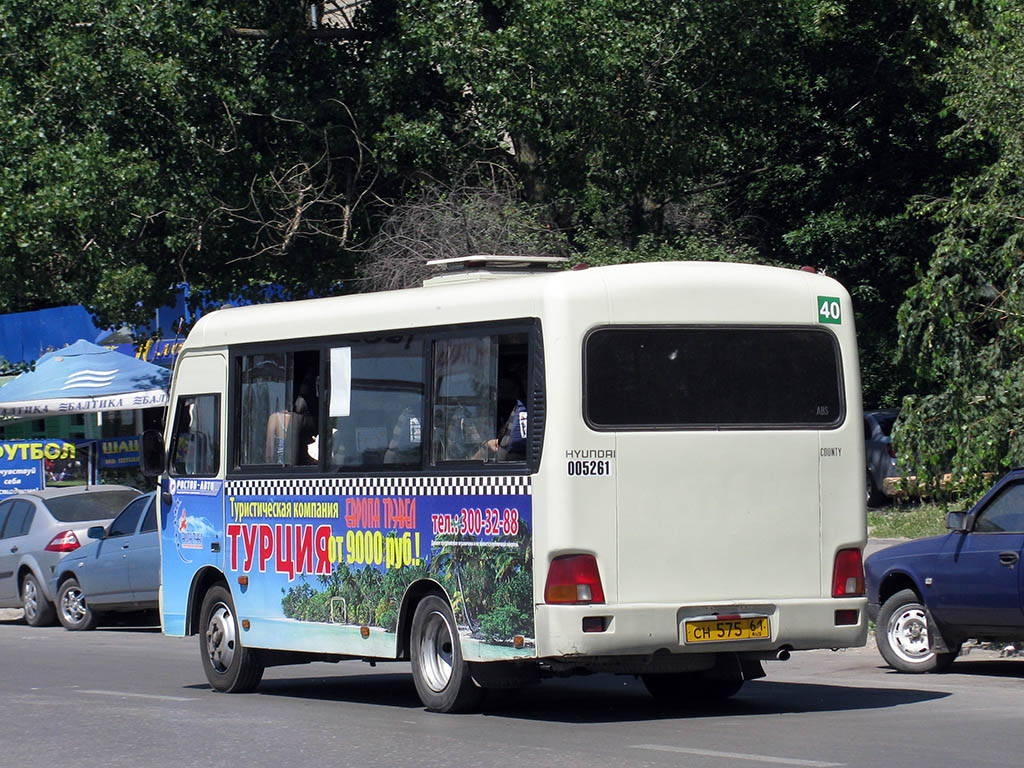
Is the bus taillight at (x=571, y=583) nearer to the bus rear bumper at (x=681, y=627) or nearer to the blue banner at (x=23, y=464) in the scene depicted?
the bus rear bumper at (x=681, y=627)

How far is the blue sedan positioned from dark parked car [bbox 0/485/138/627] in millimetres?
612

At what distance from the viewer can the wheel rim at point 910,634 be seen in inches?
521

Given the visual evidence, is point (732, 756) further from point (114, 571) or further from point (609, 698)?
point (114, 571)

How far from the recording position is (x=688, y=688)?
11617 millimetres

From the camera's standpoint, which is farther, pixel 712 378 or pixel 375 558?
pixel 375 558

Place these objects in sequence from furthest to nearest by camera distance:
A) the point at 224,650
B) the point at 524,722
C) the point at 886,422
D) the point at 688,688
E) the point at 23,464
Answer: the point at 886,422 → the point at 23,464 → the point at 224,650 → the point at 688,688 → the point at 524,722

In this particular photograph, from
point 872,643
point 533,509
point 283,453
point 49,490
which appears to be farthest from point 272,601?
point 49,490

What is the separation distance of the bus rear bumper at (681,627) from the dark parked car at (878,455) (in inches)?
732

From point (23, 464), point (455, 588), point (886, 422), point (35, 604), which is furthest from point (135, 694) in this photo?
point (886, 422)

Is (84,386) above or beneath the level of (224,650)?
above

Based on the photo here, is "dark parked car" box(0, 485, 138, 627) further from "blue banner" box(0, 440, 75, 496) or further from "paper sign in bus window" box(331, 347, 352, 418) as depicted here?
"paper sign in bus window" box(331, 347, 352, 418)

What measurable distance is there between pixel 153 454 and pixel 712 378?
538cm

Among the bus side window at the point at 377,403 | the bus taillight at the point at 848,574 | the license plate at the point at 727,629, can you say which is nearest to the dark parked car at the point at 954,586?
the bus taillight at the point at 848,574

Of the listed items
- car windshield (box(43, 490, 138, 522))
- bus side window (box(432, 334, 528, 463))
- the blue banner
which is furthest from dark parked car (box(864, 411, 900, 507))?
bus side window (box(432, 334, 528, 463))
